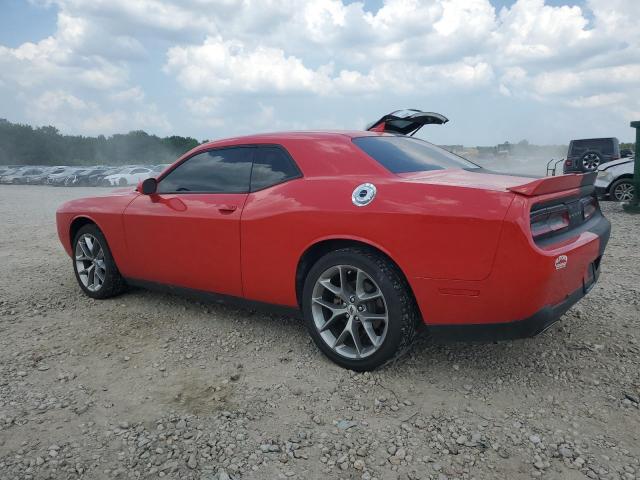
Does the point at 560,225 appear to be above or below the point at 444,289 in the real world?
above

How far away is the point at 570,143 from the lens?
14141 millimetres

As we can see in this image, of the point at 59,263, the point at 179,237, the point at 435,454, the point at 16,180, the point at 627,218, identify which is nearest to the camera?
the point at 435,454

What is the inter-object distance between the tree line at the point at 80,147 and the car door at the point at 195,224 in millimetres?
51005

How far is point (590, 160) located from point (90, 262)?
13.1m

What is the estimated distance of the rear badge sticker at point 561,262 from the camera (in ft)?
8.25

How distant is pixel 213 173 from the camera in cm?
378

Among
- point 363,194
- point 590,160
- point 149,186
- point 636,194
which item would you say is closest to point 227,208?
point 149,186

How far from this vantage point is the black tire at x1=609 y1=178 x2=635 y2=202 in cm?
1047

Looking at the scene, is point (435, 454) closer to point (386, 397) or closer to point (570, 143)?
point (386, 397)

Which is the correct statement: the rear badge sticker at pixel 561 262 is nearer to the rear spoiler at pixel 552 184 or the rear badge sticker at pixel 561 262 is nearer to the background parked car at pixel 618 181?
the rear spoiler at pixel 552 184

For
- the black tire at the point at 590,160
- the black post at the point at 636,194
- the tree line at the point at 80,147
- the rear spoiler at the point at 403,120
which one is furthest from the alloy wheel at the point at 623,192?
the tree line at the point at 80,147

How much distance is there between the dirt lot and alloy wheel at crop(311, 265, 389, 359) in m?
0.18

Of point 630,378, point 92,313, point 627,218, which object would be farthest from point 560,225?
point 627,218

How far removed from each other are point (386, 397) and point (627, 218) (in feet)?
25.9
